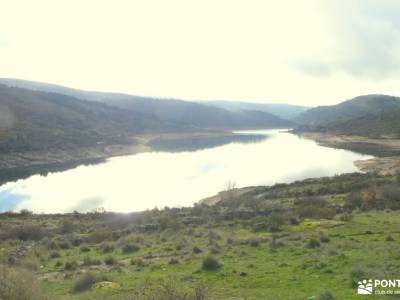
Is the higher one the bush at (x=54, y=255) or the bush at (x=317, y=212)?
the bush at (x=317, y=212)

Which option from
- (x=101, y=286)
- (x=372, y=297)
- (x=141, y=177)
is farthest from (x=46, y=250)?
(x=141, y=177)

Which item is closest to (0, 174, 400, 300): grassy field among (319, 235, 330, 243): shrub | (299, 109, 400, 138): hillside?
(319, 235, 330, 243): shrub

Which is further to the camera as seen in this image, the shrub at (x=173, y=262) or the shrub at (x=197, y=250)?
the shrub at (x=197, y=250)

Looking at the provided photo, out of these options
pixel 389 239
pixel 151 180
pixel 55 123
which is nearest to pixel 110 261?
pixel 389 239

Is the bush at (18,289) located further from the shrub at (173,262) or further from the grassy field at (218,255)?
the shrub at (173,262)

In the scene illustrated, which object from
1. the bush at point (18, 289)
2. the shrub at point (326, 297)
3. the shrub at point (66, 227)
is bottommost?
the shrub at point (66, 227)

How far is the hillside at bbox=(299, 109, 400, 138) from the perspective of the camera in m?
133

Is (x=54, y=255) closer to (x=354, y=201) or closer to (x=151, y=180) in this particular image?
(x=354, y=201)

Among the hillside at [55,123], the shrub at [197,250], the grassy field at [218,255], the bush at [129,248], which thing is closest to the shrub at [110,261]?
the grassy field at [218,255]

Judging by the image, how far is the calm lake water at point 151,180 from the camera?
181 ft

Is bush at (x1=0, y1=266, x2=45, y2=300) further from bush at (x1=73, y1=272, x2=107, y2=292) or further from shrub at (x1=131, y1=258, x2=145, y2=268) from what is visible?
shrub at (x1=131, y1=258, x2=145, y2=268)

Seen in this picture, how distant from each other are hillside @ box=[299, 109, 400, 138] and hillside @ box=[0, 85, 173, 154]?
70.9m

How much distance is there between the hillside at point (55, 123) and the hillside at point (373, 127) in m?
70.9

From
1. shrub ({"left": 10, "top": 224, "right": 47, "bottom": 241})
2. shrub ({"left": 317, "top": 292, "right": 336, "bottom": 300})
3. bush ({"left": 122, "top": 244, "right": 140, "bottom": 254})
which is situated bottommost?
shrub ({"left": 10, "top": 224, "right": 47, "bottom": 241})
